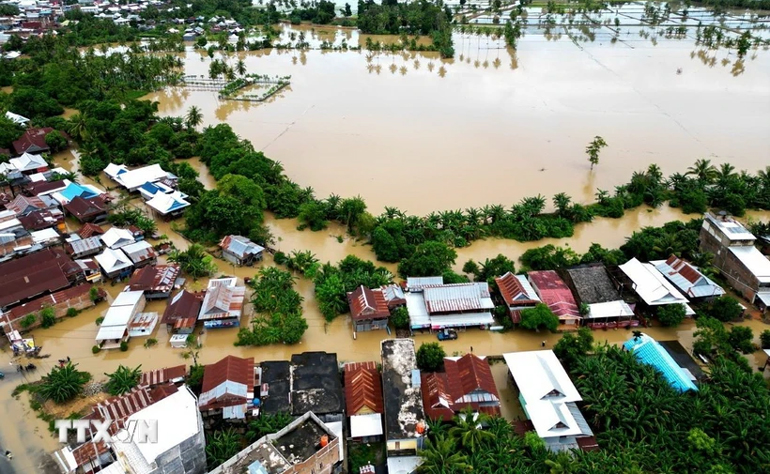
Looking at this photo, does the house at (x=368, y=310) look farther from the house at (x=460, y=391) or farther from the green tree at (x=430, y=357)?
the house at (x=460, y=391)

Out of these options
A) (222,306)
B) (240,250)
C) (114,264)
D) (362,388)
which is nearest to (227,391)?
(362,388)

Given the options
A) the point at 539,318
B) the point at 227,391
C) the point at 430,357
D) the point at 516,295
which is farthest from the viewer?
the point at 516,295

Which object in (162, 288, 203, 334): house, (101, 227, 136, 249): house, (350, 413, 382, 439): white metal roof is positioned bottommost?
(350, 413, 382, 439): white metal roof

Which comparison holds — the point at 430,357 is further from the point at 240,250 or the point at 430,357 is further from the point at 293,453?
the point at 240,250

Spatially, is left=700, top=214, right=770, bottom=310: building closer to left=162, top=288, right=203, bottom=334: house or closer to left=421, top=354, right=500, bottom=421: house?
left=421, top=354, right=500, bottom=421: house

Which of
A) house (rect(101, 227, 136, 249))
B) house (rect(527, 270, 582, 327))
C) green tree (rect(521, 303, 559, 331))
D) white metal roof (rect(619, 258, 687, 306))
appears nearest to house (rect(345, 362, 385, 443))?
green tree (rect(521, 303, 559, 331))

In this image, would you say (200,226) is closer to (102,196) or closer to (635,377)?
(102,196)
